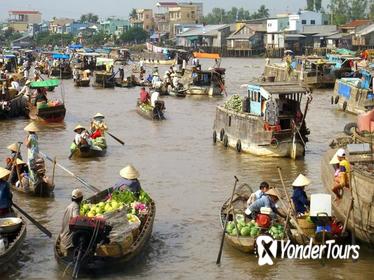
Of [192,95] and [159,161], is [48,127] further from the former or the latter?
[192,95]

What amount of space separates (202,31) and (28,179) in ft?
279

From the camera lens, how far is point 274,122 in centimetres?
1877

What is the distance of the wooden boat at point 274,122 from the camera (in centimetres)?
1869

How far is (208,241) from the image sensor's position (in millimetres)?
12289

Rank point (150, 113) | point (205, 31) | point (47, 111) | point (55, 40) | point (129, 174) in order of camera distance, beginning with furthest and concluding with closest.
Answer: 1. point (55, 40)
2. point (205, 31)
3. point (150, 113)
4. point (47, 111)
5. point (129, 174)

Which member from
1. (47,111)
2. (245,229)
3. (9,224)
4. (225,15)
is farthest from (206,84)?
(225,15)

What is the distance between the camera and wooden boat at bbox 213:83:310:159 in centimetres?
1869

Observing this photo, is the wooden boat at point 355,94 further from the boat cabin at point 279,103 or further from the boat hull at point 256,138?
the boat cabin at point 279,103

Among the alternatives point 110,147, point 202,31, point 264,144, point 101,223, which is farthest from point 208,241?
point 202,31

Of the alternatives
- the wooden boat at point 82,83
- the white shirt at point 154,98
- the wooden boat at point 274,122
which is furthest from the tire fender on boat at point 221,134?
the wooden boat at point 82,83

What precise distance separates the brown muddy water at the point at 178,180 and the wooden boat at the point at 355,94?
55 cm

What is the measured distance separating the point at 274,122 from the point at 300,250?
8087 mm

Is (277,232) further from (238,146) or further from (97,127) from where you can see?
(97,127)

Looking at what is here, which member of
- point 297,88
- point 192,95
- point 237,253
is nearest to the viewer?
point 237,253
